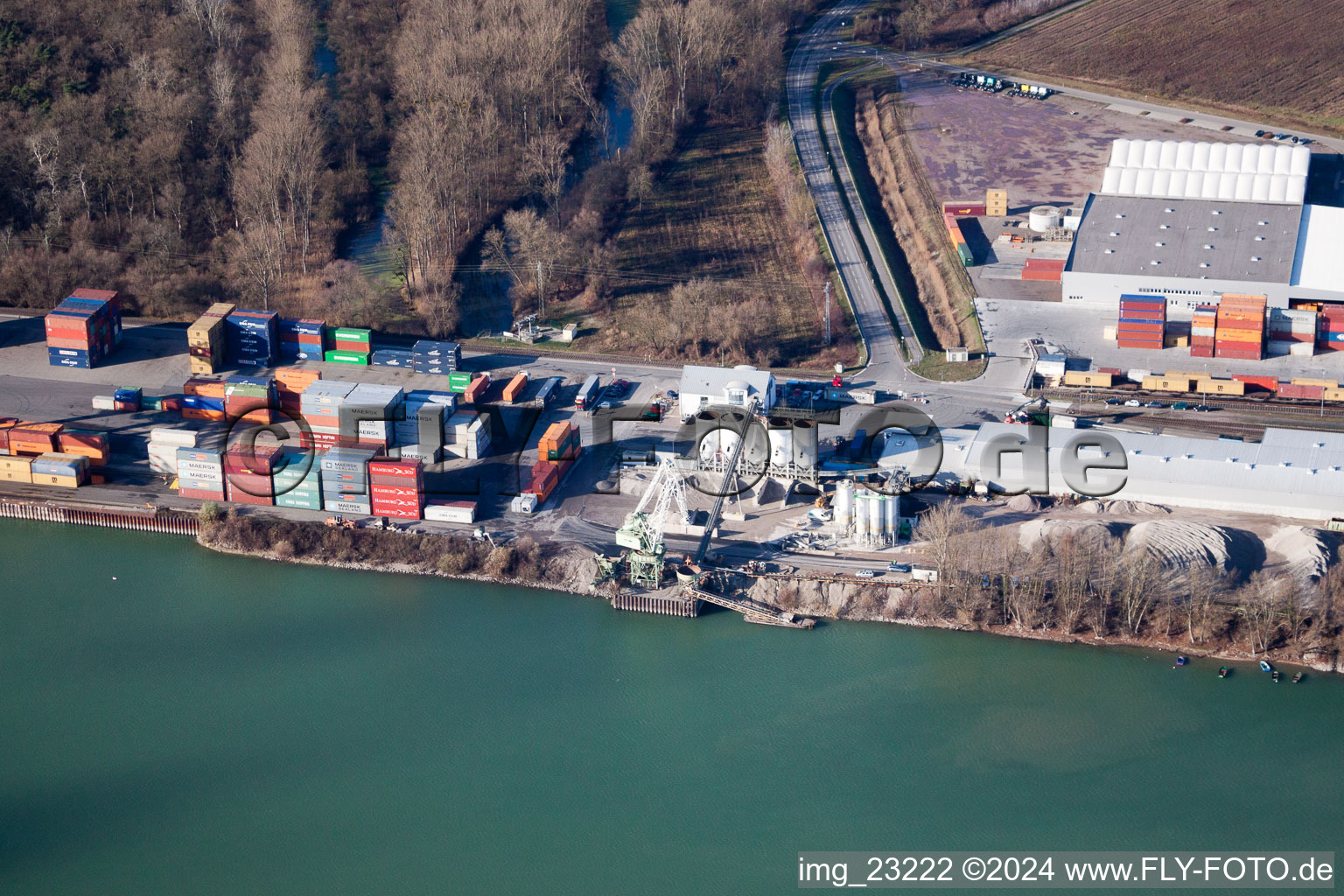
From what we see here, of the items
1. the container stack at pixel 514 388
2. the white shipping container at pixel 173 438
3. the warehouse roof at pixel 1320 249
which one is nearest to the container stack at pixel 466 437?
the container stack at pixel 514 388

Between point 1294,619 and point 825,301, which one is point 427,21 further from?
point 1294,619

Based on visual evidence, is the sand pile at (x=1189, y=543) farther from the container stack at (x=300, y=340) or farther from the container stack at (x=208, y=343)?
the container stack at (x=208, y=343)

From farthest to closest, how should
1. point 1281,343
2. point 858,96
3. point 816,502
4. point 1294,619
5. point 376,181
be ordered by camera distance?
point 858,96 < point 376,181 < point 1281,343 < point 816,502 < point 1294,619

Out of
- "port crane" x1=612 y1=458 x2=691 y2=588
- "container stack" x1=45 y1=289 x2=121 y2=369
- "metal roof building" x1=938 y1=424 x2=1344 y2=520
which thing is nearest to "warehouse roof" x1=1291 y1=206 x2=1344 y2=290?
"metal roof building" x1=938 y1=424 x2=1344 y2=520

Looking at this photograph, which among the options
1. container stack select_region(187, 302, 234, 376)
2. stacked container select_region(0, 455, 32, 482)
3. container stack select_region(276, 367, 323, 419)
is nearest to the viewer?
stacked container select_region(0, 455, 32, 482)

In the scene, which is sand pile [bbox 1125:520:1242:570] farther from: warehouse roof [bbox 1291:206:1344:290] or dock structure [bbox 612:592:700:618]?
warehouse roof [bbox 1291:206:1344:290]

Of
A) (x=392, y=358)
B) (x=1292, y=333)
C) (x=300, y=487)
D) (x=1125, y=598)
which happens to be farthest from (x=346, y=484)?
(x=1292, y=333)

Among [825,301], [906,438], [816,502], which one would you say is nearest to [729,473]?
[816,502]
